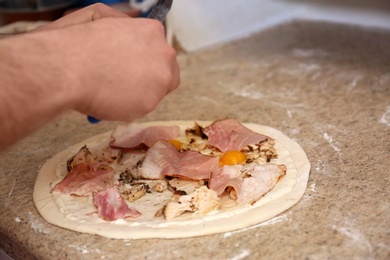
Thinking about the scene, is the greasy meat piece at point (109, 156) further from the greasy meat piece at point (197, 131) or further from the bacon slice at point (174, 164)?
the greasy meat piece at point (197, 131)

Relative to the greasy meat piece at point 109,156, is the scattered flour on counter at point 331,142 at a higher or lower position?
higher

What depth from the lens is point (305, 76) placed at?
1.63 m

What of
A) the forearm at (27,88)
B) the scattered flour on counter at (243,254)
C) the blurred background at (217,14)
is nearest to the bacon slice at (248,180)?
the scattered flour on counter at (243,254)

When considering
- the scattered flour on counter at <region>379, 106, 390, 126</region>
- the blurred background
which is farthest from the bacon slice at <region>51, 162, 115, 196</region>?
the blurred background

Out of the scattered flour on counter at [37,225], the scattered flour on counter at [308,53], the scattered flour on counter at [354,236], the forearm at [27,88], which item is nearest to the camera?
the forearm at [27,88]

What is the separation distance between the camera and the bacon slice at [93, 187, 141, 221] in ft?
3.20

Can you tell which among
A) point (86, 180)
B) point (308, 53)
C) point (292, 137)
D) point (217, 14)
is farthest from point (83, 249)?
point (217, 14)

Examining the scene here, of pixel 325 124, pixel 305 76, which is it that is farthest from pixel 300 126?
pixel 305 76

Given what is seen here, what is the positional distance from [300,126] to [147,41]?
0.56m

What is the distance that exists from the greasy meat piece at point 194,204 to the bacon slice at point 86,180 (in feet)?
A: 0.60

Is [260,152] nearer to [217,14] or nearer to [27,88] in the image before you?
[27,88]

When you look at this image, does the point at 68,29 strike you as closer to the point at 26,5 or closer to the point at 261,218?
the point at 261,218

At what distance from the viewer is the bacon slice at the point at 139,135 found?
1.23m

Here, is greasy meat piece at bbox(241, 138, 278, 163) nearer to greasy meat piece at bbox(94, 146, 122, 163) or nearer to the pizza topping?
the pizza topping
